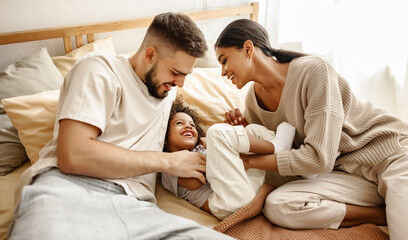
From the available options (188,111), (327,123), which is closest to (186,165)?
(188,111)

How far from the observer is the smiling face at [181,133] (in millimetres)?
1746

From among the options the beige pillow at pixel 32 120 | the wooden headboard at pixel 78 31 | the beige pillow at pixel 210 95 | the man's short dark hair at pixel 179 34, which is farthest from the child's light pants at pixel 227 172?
the wooden headboard at pixel 78 31

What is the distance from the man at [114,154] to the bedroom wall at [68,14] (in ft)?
2.69

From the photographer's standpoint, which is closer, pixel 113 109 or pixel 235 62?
pixel 113 109

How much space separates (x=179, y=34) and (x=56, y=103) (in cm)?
70

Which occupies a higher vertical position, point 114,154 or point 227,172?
point 114,154

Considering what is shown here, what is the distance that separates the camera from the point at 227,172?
1.49 metres

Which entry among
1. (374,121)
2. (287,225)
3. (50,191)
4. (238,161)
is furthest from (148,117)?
(374,121)

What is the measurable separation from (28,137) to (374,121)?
1.57m

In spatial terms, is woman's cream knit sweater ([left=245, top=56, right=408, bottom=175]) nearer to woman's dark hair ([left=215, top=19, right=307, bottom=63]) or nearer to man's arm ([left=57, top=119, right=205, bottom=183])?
woman's dark hair ([left=215, top=19, right=307, bottom=63])

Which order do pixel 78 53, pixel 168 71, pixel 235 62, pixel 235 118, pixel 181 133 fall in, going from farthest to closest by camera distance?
pixel 78 53 < pixel 235 118 < pixel 181 133 < pixel 235 62 < pixel 168 71

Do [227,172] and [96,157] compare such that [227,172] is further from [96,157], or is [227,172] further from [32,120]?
[32,120]

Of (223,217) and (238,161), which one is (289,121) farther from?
(223,217)

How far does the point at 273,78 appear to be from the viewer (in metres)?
1.68
